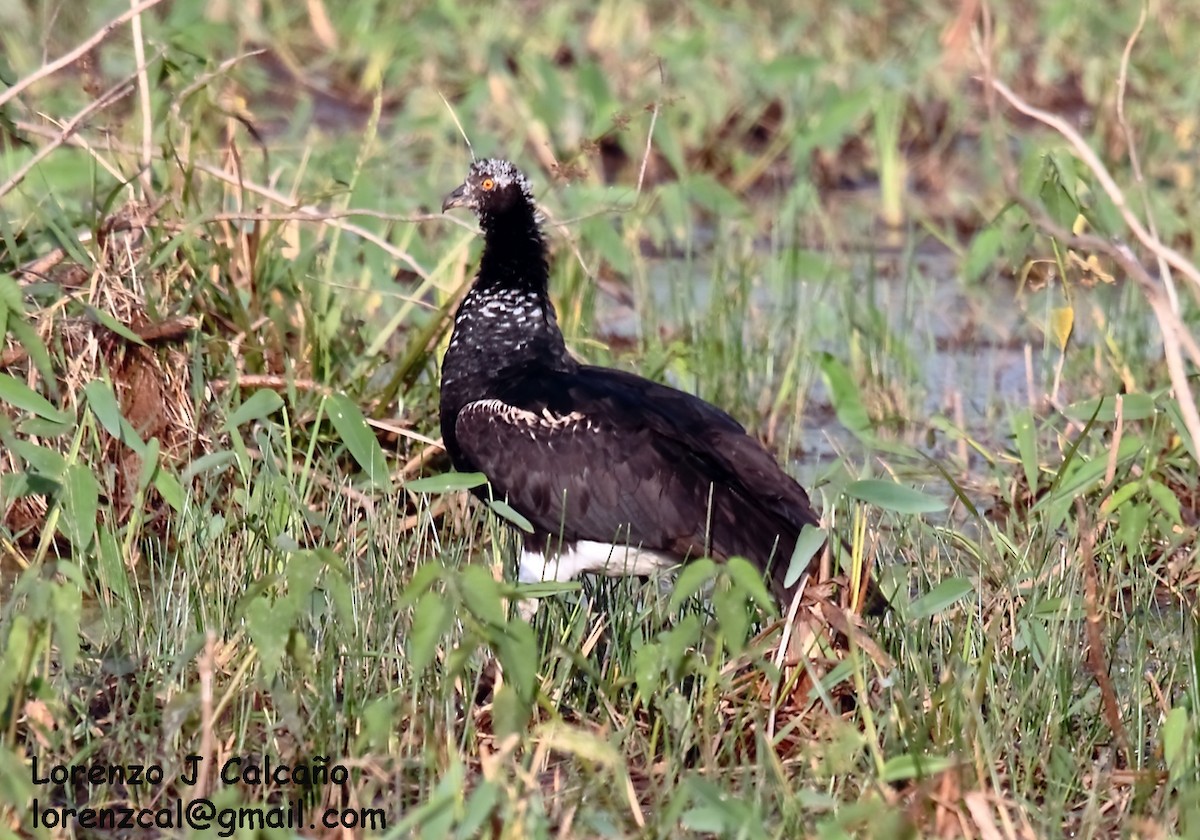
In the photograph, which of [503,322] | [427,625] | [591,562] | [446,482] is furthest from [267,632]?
[503,322]

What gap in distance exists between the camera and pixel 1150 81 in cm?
873

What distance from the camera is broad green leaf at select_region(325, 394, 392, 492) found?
421cm

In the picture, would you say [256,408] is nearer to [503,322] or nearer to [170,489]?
[170,489]

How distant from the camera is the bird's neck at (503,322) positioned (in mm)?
4562

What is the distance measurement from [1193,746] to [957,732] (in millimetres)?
386

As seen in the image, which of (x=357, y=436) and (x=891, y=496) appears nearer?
(x=891, y=496)

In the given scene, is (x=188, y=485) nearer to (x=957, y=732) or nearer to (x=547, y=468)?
(x=547, y=468)

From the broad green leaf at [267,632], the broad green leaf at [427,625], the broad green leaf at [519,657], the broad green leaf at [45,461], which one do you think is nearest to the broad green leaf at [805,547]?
the broad green leaf at [519,657]

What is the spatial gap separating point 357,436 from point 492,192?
82cm

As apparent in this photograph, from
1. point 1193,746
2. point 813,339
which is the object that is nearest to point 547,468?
point 1193,746

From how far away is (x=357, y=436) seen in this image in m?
4.23

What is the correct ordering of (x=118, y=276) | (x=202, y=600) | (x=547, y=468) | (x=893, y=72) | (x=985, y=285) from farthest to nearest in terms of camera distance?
1. (x=893, y=72)
2. (x=985, y=285)
3. (x=118, y=276)
4. (x=547, y=468)
5. (x=202, y=600)

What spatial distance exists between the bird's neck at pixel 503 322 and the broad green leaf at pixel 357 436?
309mm

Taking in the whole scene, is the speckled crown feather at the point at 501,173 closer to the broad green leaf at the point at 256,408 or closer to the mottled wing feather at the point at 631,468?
the mottled wing feather at the point at 631,468
